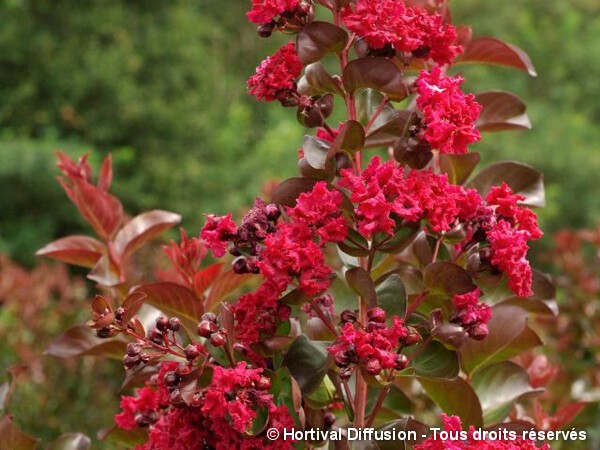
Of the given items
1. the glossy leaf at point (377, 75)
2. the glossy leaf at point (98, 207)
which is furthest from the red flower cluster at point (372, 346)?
the glossy leaf at point (98, 207)

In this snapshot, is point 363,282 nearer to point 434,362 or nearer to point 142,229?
point 434,362

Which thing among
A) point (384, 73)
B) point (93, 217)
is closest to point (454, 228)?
point (384, 73)

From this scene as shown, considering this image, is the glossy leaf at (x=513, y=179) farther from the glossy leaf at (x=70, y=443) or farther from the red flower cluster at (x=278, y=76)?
the glossy leaf at (x=70, y=443)

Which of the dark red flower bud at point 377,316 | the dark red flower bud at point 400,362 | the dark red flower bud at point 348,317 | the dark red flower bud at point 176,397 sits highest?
the dark red flower bud at point 377,316

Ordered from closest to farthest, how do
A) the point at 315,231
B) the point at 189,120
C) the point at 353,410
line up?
the point at 315,231
the point at 353,410
the point at 189,120

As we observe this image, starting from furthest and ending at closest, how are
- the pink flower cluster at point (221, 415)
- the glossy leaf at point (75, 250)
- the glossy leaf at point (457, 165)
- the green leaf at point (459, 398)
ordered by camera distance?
1. the glossy leaf at point (75, 250)
2. the glossy leaf at point (457, 165)
3. the green leaf at point (459, 398)
4. the pink flower cluster at point (221, 415)

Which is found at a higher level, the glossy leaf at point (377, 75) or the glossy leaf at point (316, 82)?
the glossy leaf at point (377, 75)

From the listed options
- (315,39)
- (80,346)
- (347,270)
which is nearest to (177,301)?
(80,346)

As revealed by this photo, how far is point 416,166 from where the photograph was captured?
99 centimetres

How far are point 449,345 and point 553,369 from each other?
483 mm

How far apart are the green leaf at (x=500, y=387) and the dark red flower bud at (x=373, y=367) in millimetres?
333

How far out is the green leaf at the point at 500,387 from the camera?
119cm

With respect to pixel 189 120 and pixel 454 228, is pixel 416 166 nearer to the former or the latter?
pixel 454 228

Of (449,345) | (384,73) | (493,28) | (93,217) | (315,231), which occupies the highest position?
(384,73)
